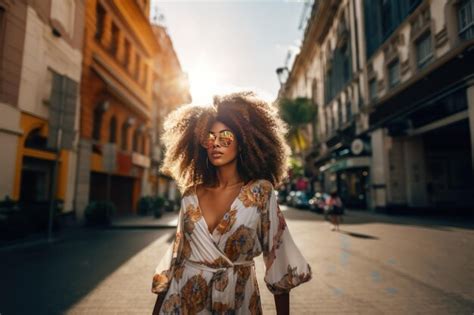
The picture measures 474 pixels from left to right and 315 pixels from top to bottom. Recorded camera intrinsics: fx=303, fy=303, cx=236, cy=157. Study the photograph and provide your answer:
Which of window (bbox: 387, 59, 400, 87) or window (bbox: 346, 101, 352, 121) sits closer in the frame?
window (bbox: 387, 59, 400, 87)

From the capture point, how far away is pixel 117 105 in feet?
58.4

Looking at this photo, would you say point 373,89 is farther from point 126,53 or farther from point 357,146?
point 126,53

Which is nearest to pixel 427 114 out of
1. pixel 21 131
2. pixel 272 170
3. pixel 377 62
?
pixel 377 62

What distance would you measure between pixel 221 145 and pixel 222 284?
71 centimetres

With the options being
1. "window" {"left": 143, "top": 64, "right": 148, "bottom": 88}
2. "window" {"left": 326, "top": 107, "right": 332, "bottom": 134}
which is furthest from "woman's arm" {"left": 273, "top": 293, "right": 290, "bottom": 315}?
"window" {"left": 326, "top": 107, "right": 332, "bottom": 134}

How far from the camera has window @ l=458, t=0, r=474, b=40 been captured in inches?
467

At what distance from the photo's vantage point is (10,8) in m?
9.61

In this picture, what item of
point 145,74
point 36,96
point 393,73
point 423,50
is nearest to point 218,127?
point 36,96

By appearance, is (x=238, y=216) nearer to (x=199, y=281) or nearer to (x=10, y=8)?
(x=199, y=281)

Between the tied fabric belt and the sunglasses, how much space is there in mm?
633

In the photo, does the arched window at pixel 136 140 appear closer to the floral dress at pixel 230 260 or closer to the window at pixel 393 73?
the window at pixel 393 73

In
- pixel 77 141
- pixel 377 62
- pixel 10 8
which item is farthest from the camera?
pixel 377 62

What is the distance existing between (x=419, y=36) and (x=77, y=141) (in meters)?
17.3

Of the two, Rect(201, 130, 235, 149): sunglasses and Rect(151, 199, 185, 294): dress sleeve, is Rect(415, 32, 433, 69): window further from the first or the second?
Rect(151, 199, 185, 294): dress sleeve
